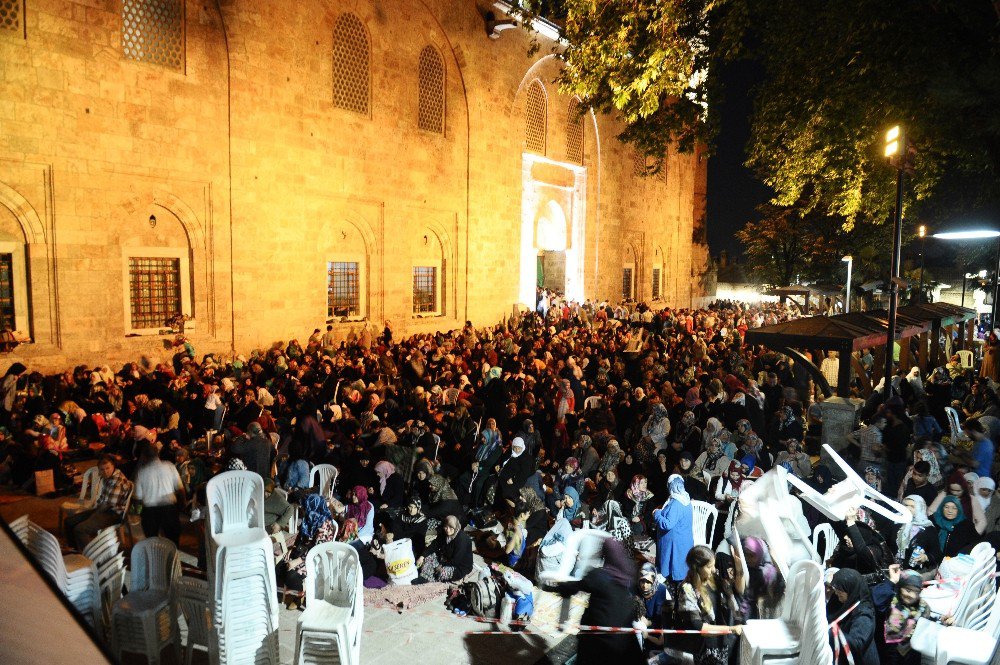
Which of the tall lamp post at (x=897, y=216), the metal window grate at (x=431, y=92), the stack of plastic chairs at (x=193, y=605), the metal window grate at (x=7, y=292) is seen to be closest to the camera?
the stack of plastic chairs at (x=193, y=605)

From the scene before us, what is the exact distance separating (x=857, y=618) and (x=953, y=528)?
7.57 feet

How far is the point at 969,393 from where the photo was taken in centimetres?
1180

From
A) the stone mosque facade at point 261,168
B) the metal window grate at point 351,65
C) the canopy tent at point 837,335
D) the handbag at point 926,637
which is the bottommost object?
the handbag at point 926,637

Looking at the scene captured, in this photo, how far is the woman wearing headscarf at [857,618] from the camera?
15.4 feet

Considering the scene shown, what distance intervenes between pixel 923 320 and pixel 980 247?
2079cm

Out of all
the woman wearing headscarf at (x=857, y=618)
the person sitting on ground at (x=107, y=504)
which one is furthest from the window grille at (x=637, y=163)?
the woman wearing headscarf at (x=857, y=618)

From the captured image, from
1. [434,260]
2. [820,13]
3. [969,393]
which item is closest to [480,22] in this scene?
[434,260]

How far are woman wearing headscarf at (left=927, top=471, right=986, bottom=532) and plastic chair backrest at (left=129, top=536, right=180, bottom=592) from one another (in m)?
6.89

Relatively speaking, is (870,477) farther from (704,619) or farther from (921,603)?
(704,619)

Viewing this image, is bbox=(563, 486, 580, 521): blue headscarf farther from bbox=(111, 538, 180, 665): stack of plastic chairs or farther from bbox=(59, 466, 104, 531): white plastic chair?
bbox=(59, 466, 104, 531): white plastic chair

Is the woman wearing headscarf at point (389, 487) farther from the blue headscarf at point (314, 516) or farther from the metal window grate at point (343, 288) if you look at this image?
the metal window grate at point (343, 288)

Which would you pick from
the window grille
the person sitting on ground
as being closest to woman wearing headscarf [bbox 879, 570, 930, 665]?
the person sitting on ground

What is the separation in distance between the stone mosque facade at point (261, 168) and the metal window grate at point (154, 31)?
34mm

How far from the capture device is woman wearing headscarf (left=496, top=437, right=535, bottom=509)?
7855 millimetres
